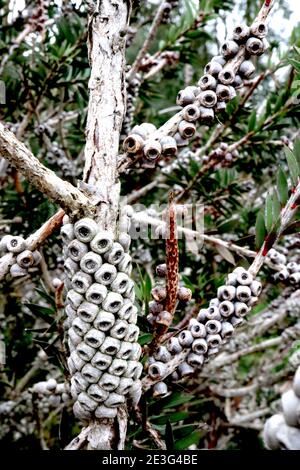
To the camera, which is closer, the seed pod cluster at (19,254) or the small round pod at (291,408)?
the small round pod at (291,408)

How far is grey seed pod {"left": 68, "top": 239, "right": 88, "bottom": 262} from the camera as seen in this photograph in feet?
1.75

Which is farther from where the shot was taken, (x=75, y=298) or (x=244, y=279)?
(x=244, y=279)

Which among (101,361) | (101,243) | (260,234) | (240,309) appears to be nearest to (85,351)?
(101,361)

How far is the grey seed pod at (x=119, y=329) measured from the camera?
54cm

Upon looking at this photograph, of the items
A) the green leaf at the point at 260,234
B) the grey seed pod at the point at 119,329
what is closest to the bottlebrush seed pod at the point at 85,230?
the grey seed pod at the point at 119,329

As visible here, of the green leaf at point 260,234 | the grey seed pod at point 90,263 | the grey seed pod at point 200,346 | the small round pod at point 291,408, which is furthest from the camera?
the green leaf at point 260,234

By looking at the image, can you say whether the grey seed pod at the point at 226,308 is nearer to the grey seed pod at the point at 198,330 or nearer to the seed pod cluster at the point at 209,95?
the grey seed pod at the point at 198,330

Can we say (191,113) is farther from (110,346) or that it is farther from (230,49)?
(110,346)

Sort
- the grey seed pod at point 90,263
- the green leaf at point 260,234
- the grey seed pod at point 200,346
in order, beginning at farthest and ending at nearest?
the green leaf at point 260,234 < the grey seed pod at point 200,346 < the grey seed pod at point 90,263

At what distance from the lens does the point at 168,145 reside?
1.94 ft

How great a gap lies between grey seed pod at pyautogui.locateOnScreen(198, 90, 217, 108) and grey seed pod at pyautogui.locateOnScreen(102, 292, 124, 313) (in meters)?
0.27

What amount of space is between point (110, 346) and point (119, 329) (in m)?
0.02
